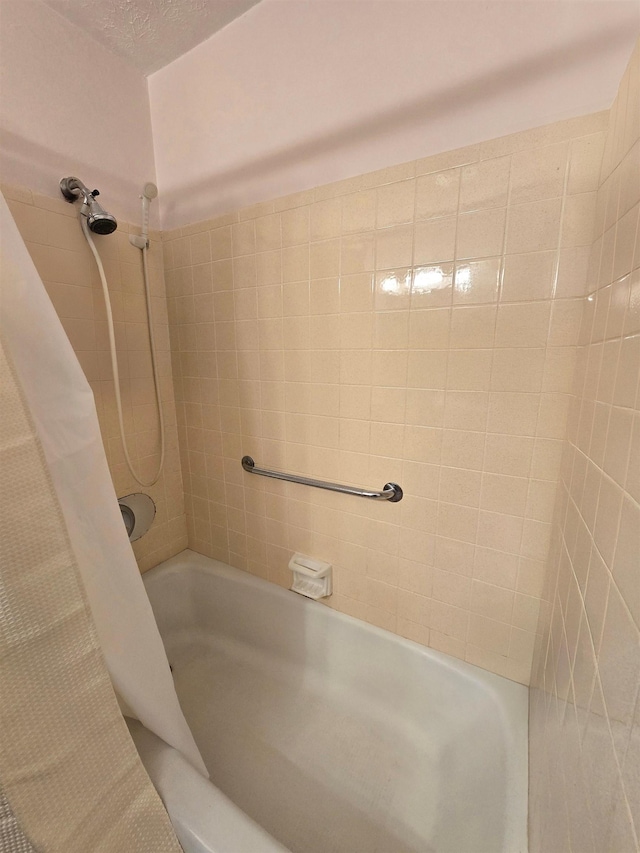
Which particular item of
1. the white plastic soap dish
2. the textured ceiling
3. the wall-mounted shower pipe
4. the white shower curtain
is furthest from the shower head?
the white plastic soap dish

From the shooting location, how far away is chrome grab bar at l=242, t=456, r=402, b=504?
103 centimetres

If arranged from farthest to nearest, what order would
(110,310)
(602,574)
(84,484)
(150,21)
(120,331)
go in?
(120,331) → (110,310) → (150,21) → (84,484) → (602,574)

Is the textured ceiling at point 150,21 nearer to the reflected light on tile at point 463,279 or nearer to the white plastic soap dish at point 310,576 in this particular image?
the reflected light on tile at point 463,279

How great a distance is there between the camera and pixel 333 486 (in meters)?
1.10

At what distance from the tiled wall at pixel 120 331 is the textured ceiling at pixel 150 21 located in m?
0.52

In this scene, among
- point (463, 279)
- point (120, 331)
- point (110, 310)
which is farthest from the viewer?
point (120, 331)

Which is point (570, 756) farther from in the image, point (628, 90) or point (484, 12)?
point (484, 12)

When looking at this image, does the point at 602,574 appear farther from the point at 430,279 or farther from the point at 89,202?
the point at 89,202

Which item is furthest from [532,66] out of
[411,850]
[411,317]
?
[411,850]

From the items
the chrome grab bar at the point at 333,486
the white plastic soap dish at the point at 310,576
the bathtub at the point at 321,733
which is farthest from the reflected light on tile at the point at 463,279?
the bathtub at the point at 321,733

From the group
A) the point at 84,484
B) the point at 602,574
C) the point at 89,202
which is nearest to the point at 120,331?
the point at 89,202

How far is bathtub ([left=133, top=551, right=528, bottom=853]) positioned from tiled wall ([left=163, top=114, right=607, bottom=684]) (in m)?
0.11

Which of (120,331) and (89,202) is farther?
(120,331)

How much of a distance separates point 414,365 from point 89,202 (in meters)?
1.10
